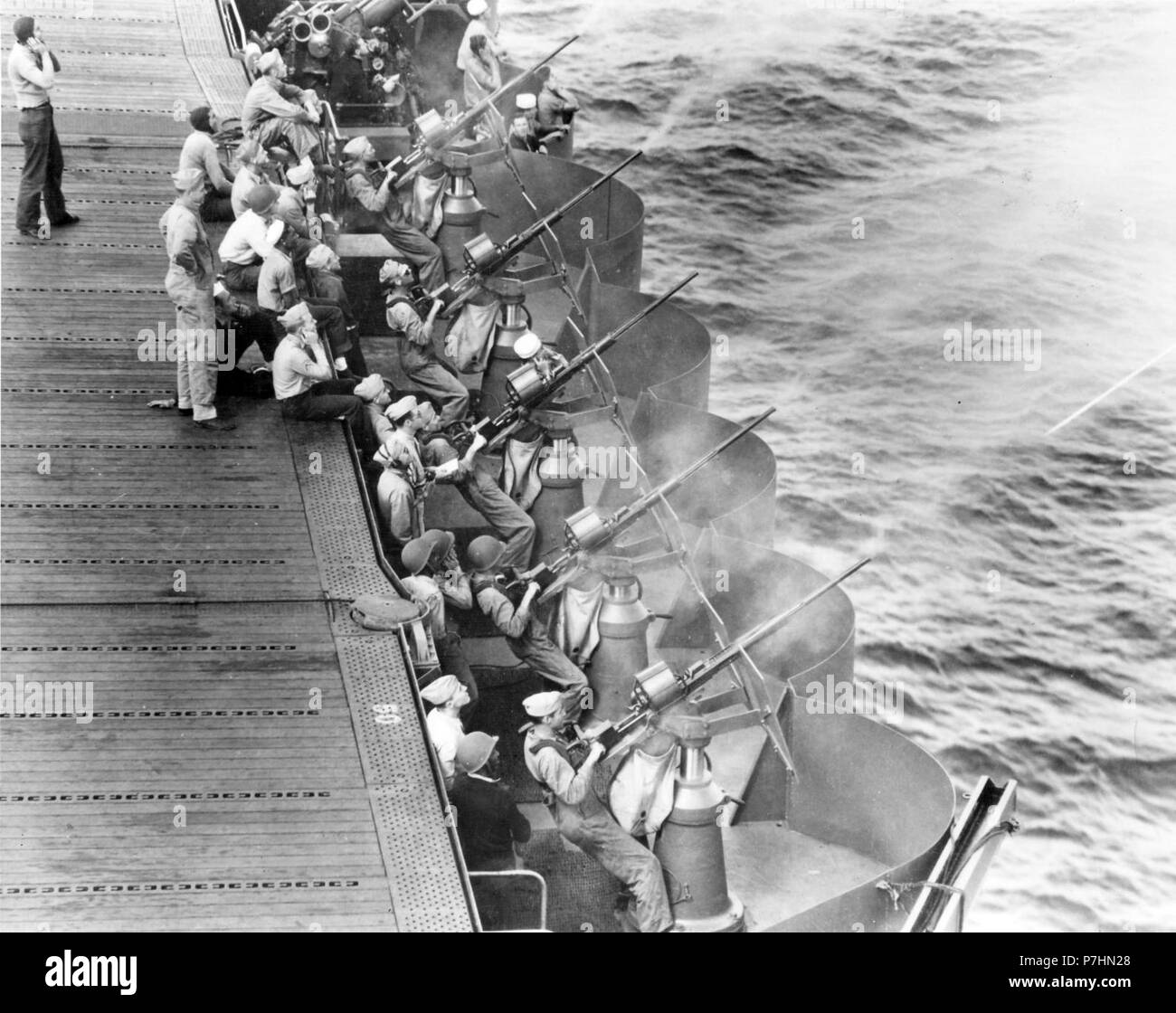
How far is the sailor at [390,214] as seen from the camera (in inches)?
699

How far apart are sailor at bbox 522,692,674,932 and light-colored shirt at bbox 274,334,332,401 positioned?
421 centimetres

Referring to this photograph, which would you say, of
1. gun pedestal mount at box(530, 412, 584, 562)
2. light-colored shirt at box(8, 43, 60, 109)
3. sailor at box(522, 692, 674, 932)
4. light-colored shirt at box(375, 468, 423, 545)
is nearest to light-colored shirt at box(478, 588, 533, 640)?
light-colored shirt at box(375, 468, 423, 545)

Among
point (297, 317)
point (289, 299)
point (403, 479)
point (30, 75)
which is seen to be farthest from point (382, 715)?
point (30, 75)

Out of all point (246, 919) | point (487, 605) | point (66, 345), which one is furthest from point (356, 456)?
point (246, 919)

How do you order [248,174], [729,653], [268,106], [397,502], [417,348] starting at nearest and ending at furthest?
[729,653] < [397,502] < [248,174] < [417,348] < [268,106]

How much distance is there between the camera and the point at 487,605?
12.2 metres

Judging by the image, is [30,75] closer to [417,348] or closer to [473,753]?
[417,348]

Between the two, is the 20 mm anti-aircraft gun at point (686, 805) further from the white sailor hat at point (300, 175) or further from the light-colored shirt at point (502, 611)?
the white sailor hat at point (300, 175)

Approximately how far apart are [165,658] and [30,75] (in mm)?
6646

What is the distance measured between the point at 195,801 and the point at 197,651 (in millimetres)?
1529

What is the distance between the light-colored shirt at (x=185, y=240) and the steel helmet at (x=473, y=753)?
494cm

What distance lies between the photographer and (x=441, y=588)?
1211 cm
